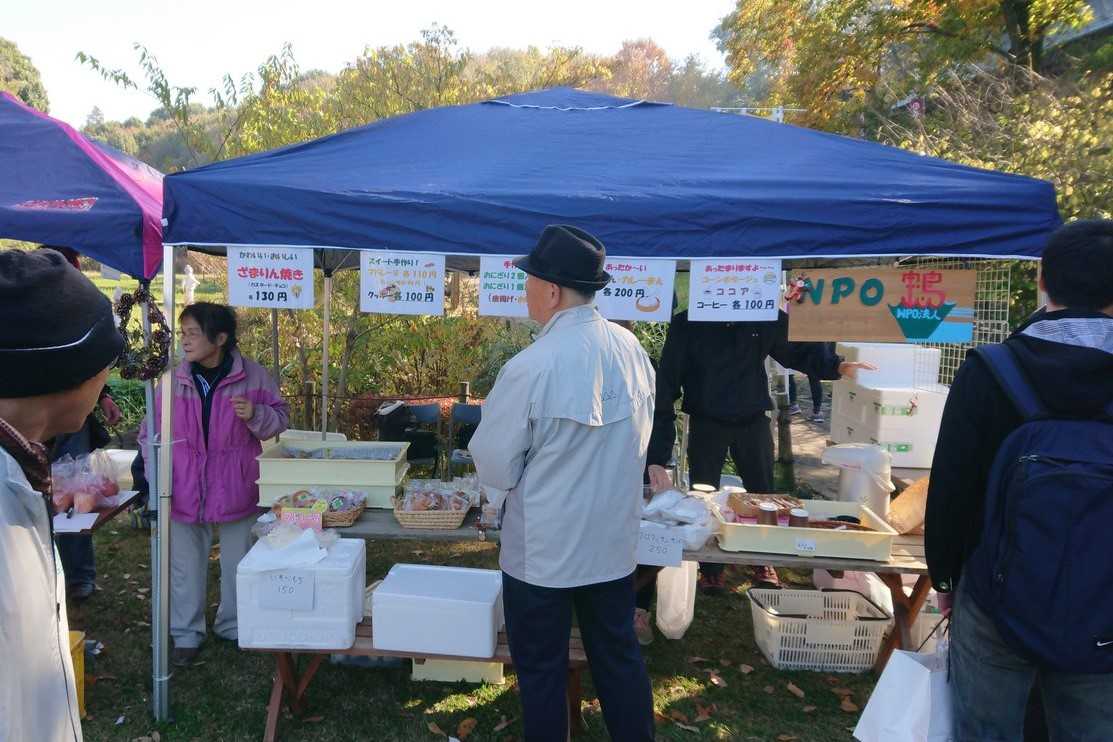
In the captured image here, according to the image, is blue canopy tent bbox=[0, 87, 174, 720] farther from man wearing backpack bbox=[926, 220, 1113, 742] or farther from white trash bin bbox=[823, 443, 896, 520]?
white trash bin bbox=[823, 443, 896, 520]

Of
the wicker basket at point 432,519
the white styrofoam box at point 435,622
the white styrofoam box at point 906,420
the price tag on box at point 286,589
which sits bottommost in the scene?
the white styrofoam box at point 435,622

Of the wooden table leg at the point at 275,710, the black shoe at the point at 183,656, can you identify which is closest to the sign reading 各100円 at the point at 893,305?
the wooden table leg at the point at 275,710

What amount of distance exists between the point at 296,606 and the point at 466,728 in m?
0.90

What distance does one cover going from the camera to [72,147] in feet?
12.2

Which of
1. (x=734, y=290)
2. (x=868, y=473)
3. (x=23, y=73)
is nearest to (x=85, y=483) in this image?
(x=734, y=290)

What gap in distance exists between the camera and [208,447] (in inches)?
136

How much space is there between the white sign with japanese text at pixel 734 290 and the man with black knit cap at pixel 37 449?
233 centimetres

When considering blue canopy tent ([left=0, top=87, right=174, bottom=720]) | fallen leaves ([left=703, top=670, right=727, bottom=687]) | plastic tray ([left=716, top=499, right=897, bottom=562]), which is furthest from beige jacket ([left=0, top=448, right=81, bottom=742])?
fallen leaves ([left=703, top=670, right=727, bottom=687])

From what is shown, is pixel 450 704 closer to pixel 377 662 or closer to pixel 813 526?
pixel 377 662

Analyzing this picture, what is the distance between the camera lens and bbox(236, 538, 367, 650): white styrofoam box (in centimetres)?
283

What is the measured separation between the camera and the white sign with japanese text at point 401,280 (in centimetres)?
312

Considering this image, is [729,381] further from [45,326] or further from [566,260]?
[45,326]

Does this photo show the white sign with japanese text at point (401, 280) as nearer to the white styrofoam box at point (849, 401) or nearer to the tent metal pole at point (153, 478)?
the tent metal pole at point (153, 478)

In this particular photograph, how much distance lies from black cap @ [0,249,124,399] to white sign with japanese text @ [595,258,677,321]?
2.17m
